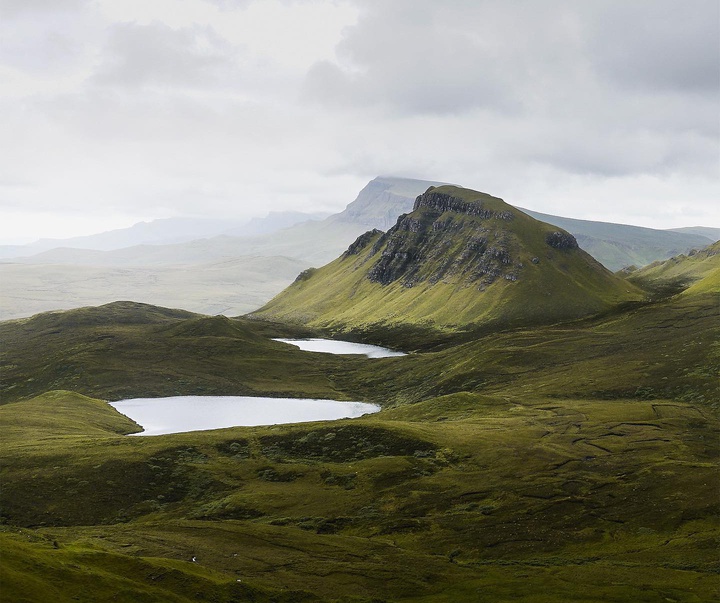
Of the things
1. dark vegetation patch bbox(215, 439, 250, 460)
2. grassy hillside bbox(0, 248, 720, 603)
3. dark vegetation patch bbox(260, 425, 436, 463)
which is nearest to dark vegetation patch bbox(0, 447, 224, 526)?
grassy hillside bbox(0, 248, 720, 603)

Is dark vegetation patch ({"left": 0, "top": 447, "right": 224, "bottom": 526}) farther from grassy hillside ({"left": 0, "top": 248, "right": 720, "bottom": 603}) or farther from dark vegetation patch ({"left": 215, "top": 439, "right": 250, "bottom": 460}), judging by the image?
dark vegetation patch ({"left": 215, "top": 439, "right": 250, "bottom": 460})

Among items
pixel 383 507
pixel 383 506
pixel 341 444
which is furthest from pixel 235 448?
pixel 383 507

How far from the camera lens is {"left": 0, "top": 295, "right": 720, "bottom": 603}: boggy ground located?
62031mm

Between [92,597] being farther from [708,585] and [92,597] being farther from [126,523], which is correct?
[708,585]

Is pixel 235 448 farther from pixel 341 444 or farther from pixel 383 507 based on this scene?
pixel 383 507

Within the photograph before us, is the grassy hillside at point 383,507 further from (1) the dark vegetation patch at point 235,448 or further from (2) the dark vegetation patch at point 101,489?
(1) the dark vegetation patch at point 235,448

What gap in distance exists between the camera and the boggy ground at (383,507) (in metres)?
62.0

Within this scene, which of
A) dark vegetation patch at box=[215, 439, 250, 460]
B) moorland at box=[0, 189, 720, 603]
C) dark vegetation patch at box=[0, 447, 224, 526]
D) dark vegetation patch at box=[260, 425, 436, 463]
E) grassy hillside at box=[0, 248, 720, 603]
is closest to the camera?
grassy hillside at box=[0, 248, 720, 603]

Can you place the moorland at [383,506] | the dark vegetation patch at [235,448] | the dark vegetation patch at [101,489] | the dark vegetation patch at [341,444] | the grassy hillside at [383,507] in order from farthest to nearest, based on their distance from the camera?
the dark vegetation patch at [235,448] < the dark vegetation patch at [341,444] < the dark vegetation patch at [101,489] < the moorland at [383,506] < the grassy hillside at [383,507]

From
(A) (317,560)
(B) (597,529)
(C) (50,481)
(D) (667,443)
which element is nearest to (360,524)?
(A) (317,560)

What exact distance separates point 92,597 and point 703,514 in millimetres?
76121

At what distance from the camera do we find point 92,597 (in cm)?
5212

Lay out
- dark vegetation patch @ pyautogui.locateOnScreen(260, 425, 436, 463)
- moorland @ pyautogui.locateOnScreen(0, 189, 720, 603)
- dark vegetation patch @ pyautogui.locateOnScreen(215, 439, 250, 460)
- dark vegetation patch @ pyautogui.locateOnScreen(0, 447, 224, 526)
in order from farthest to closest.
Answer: dark vegetation patch @ pyautogui.locateOnScreen(215, 439, 250, 460)
dark vegetation patch @ pyautogui.locateOnScreen(260, 425, 436, 463)
dark vegetation patch @ pyautogui.locateOnScreen(0, 447, 224, 526)
moorland @ pyautogui.locateOnScreen(0, 189, 720, 603)

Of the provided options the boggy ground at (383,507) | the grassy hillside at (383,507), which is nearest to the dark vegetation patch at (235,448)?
→ the boggy ground at (383,507)
